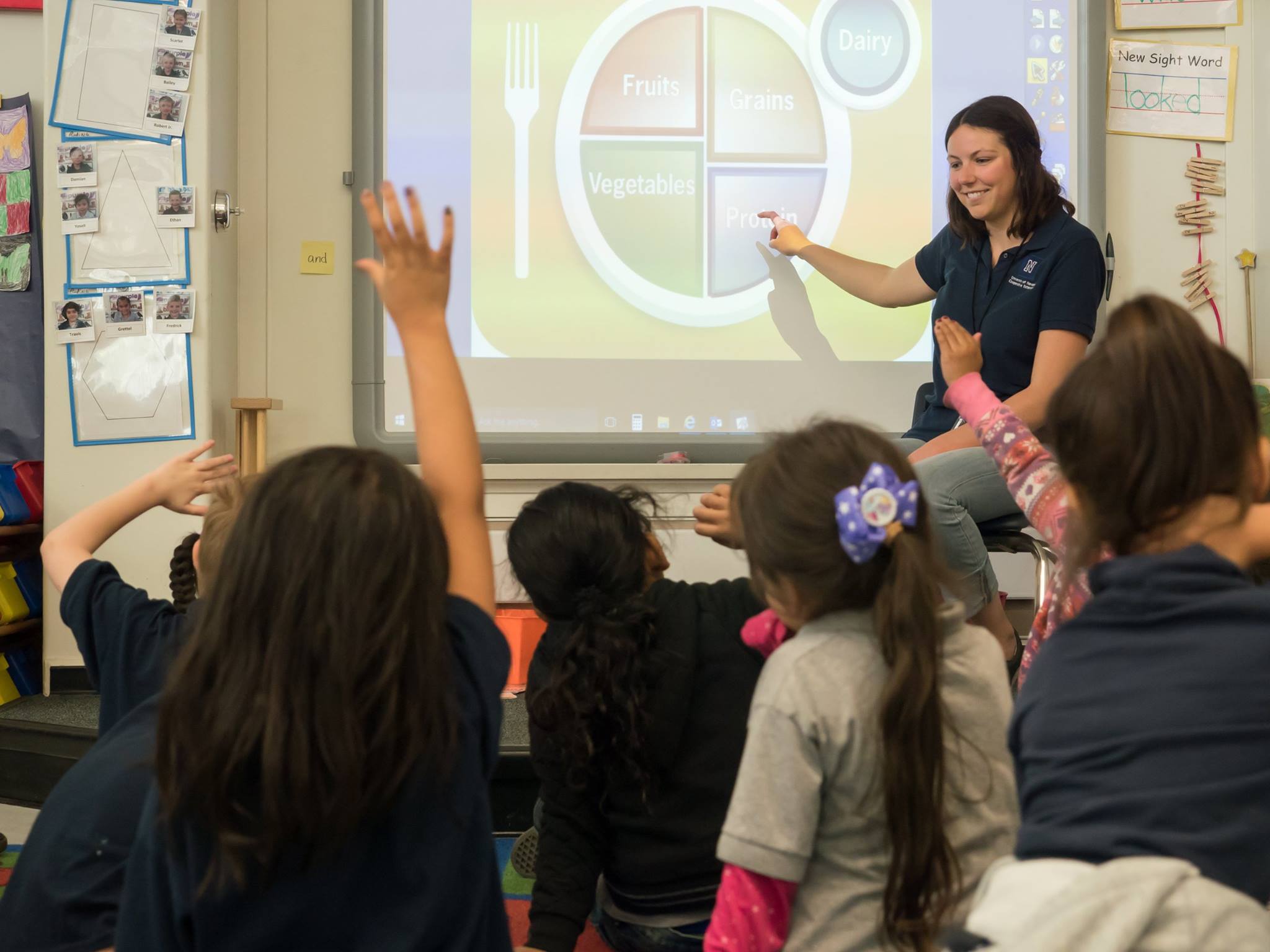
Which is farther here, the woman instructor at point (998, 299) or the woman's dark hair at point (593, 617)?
the woman instructor at point (998, 299)

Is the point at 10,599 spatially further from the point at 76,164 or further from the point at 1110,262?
the point at 1110,262

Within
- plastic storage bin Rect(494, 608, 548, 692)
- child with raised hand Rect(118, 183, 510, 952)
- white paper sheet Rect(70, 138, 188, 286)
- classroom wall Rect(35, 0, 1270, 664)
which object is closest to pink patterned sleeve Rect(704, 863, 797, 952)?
child with raised hand Rect(118, 183, 510, 952)

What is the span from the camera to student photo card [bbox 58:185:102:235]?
2748mm

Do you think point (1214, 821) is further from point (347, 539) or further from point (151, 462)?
point (151, 462)

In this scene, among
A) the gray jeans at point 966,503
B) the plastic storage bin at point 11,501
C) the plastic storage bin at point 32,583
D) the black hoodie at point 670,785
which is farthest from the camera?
the plastic storage bin at point 32,583

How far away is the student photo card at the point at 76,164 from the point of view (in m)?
2.75

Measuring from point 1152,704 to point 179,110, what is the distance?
2.67 meters

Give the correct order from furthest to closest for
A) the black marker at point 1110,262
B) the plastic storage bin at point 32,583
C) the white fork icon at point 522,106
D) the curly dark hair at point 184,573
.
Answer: the black marker at point 1110,262 → the white fork icon at point 522,106 → the plastic storage bin at point 32,583 → the curly dark hair at point 184,573

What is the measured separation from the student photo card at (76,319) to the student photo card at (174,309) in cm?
14

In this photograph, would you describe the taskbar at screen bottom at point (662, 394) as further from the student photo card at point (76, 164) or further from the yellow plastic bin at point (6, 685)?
the yellow plastic bin at point (6, 685)

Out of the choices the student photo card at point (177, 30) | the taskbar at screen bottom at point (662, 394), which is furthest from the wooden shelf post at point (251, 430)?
the student photo card at point (177, 30)

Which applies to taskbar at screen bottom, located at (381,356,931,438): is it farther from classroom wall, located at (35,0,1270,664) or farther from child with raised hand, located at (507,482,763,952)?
child with raised hand, located at (507,482,763,952)

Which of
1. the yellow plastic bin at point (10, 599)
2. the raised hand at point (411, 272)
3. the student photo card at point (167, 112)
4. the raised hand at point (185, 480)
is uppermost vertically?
the student photo card at point (167, 112)

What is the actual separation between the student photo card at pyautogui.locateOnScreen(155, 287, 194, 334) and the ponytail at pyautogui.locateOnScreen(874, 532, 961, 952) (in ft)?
7.43
